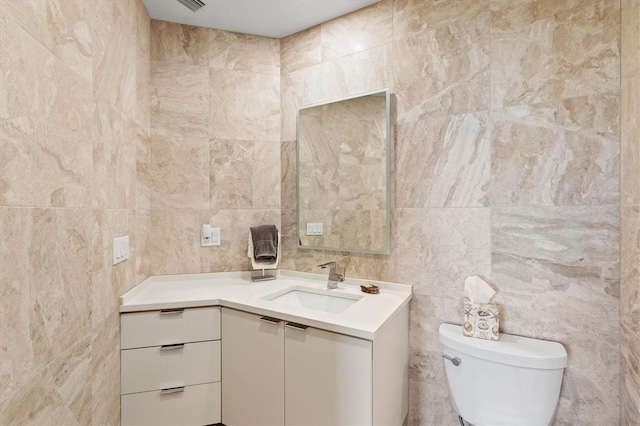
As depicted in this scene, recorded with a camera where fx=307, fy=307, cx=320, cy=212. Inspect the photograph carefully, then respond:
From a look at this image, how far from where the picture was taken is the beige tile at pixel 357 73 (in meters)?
1.69

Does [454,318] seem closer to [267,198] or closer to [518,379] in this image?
[518,379]

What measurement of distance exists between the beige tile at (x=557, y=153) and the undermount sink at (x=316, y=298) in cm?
89

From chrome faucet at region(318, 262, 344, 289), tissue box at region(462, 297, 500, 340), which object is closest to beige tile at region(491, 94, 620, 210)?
tissue box at region(462, 297, 500, 340)

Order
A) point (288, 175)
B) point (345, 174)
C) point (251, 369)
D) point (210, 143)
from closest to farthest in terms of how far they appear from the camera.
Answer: point (251, 369) → point (345, 174) → point (210, 143) → point (288, 175)

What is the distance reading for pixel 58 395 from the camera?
960 mm

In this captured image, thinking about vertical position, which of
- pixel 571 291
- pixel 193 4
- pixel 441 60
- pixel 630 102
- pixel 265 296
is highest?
pixel 193 4

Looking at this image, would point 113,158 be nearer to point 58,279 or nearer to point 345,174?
point 58,279

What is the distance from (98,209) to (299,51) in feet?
4.86

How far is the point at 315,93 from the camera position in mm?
1928

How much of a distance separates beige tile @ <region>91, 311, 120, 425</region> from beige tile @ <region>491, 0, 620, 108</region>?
197 centimetres

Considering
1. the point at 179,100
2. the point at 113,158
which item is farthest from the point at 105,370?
the point at 179,100

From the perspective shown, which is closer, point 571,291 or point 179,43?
point 571,291

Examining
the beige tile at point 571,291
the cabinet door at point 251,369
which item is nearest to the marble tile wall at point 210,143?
the cabinet door at point 251,369

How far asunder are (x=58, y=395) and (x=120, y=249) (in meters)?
0.61
